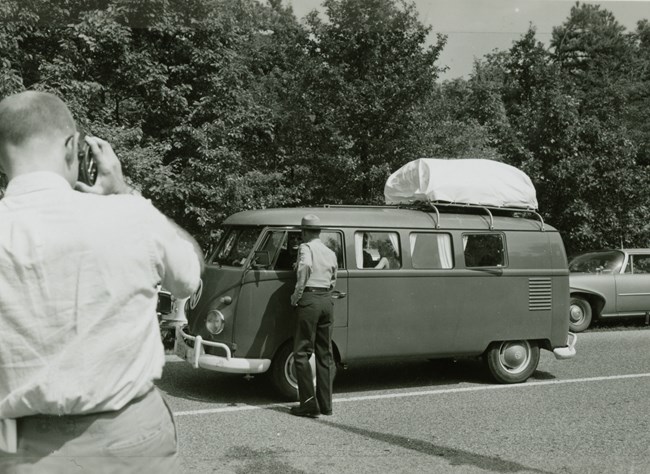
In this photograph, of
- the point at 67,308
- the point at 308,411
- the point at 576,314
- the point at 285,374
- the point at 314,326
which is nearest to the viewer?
the point at 67,308

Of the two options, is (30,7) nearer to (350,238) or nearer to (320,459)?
(350,238)

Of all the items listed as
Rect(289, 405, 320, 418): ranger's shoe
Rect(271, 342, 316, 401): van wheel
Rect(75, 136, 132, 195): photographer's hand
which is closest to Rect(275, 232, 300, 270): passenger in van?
Rect(271, 342, 316, 401): van wheel

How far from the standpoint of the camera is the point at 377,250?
8.90 metres

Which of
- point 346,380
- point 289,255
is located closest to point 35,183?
point 289,255

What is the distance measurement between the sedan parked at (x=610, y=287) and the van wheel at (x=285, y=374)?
815cm

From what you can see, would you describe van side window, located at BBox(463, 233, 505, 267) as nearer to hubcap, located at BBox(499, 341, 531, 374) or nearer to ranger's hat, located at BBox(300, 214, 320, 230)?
hubcap, located at BBox(499, 341, 531, 374)

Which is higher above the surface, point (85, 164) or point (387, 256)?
point (85, 164)

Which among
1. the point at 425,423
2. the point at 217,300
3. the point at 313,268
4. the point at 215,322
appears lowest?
the point at 425,423

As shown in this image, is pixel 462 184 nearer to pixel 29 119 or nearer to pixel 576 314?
pixel 576 314

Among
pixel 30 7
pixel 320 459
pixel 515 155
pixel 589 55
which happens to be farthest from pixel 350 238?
pixel 589 55

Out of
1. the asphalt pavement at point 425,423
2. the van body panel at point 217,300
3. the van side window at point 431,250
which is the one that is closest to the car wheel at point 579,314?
the asphalt pavement at point 425,423

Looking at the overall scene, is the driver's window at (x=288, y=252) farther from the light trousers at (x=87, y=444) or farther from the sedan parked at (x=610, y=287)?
the sedan parked at (x=610, y=287)

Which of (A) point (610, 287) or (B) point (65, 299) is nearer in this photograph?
(B) point (65, 299)

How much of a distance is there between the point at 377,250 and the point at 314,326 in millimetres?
1555
